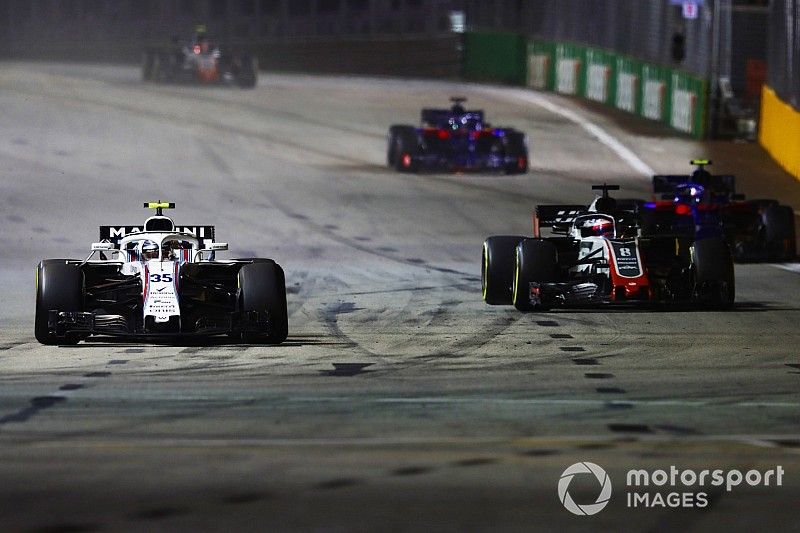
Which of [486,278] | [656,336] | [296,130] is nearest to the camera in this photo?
[656,336]

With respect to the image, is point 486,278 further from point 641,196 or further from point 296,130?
point 296,130

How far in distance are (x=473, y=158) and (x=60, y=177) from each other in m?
8.25

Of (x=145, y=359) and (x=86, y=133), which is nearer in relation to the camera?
(x=145, y=359)

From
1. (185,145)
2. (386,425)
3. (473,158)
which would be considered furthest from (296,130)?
(386,425)

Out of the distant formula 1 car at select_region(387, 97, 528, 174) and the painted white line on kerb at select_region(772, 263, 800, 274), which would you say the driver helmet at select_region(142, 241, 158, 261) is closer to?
the painted white line on kerb at select_region(772, 263, 800, 274)

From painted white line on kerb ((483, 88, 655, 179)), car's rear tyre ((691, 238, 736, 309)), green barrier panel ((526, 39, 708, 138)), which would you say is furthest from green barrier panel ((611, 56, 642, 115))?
car's rear tyre ((691, 238, 736, 309))

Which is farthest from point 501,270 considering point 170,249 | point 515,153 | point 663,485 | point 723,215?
point 515,153

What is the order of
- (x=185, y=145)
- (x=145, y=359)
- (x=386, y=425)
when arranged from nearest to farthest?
(x=386, y=425) → (x=145, y=359) → (x=185, y=145)

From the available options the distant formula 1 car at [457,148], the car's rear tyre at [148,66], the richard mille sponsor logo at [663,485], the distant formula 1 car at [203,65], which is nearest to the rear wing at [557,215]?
the richard mille sponsor logo at [663,485]

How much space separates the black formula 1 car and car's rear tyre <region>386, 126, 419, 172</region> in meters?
17.8

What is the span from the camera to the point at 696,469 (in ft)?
35.4

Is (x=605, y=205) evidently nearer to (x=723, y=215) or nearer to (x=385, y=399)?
(x=723, y=215)

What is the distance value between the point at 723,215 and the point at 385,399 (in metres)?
12.0

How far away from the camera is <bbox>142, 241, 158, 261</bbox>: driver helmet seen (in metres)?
16.6
